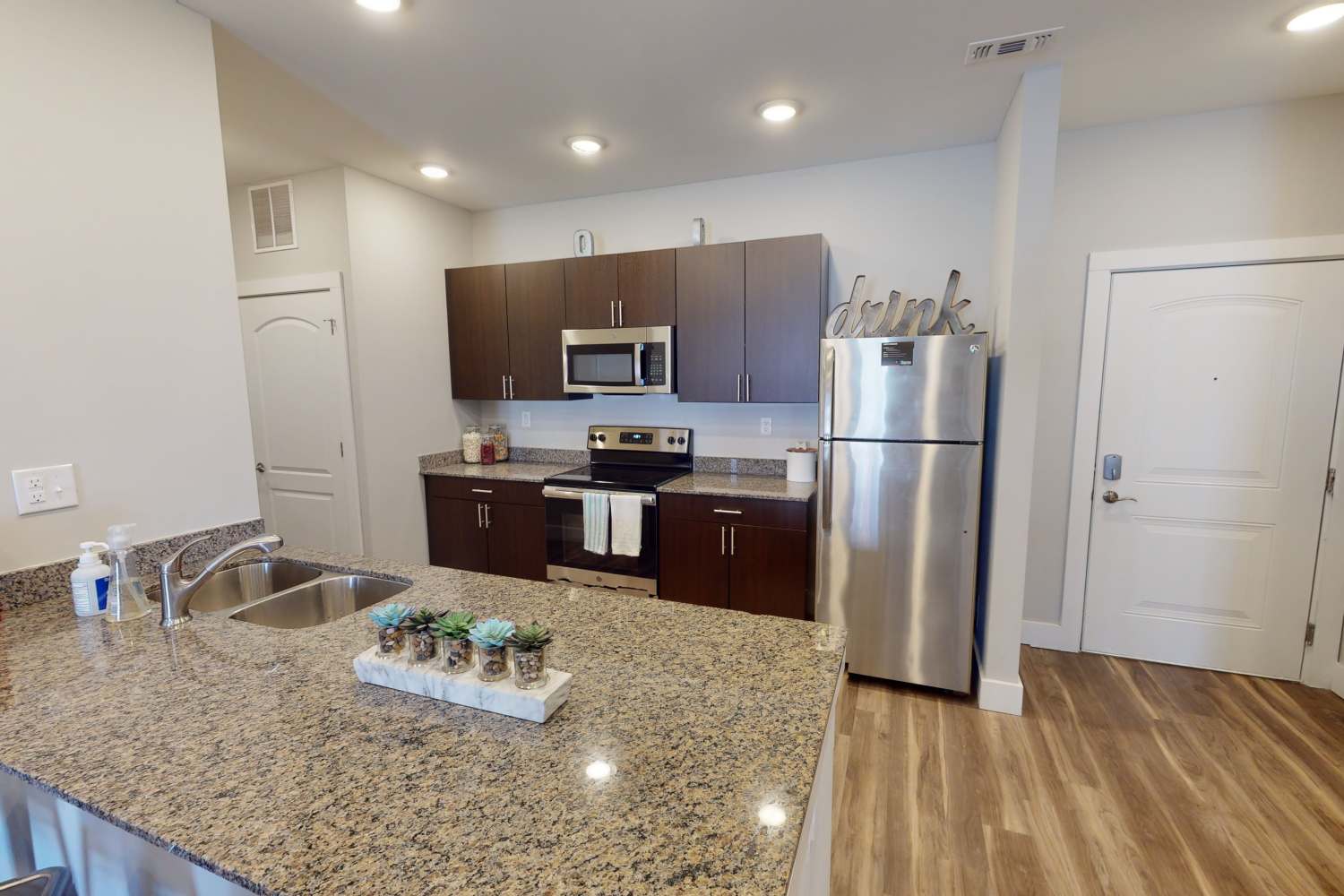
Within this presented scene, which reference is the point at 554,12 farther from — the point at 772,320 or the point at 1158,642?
the point at 1158,642

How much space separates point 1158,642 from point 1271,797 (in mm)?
1020

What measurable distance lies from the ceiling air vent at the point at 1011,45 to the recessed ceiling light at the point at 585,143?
1585 mm

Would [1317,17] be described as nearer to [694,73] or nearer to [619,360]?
[694,73]

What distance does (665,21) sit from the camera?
1.83 metres

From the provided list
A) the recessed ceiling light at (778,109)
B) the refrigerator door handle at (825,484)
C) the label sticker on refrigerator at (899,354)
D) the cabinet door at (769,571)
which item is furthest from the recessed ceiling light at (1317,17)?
the cabinet door at (769,571)

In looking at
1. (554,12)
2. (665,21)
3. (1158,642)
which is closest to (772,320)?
(665,21)

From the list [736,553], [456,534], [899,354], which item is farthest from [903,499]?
[456,534]

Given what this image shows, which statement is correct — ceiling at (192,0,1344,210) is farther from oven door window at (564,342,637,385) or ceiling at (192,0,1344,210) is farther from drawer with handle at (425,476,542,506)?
A: drawer with handle at (425,476,542,506)

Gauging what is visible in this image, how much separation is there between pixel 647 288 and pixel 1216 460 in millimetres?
2938

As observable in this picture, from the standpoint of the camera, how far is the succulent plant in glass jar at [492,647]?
1.00 metres

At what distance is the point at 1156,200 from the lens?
8.71ft

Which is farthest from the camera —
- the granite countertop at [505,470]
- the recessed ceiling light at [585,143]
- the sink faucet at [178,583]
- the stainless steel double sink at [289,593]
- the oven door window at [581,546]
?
the granite countertop at [505,470]

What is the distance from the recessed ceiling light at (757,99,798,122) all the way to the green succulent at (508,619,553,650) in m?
2.32

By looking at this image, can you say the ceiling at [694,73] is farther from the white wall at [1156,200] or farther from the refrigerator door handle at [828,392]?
the refrigerator door handle at [828,392]
